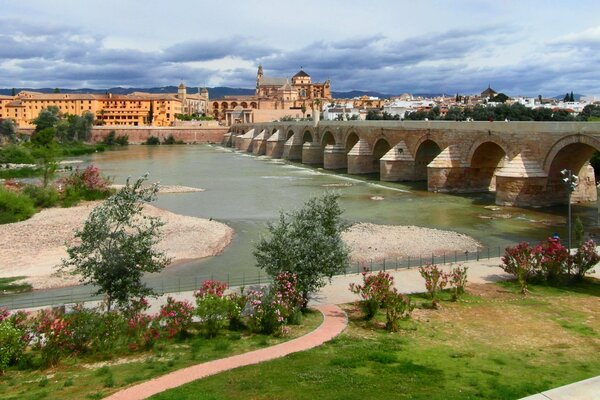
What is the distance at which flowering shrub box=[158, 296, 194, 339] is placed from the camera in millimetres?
9719

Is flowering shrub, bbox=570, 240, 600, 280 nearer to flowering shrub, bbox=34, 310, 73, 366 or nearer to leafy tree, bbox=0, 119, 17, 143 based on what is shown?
flowering shrub, bbox=34, 310, 73, 366

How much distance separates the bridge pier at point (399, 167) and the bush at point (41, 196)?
20190 millimetres

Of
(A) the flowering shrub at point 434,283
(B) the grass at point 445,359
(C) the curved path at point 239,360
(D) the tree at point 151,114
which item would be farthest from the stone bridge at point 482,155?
(D) the tree at point 151,114

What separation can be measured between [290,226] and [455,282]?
3620 mm

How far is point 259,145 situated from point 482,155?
45.5m

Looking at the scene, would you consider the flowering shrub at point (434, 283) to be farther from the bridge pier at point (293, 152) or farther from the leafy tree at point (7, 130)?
the leafy tree at point (7, 130)

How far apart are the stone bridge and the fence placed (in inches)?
373

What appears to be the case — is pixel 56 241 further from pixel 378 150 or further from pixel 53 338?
pixel 378 150

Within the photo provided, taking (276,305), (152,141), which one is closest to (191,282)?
(276,305)

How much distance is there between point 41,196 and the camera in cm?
2808

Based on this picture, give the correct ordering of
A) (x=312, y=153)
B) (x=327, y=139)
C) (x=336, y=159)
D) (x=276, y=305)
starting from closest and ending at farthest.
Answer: (x=276, y=305), (x=336, y=159), (x=312, y=153), (x=327, y=139)

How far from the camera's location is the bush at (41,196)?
1099 inches

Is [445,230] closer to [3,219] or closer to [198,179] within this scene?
[3,219]

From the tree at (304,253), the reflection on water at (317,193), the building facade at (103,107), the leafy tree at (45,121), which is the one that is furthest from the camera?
the building facade at (103,107)
